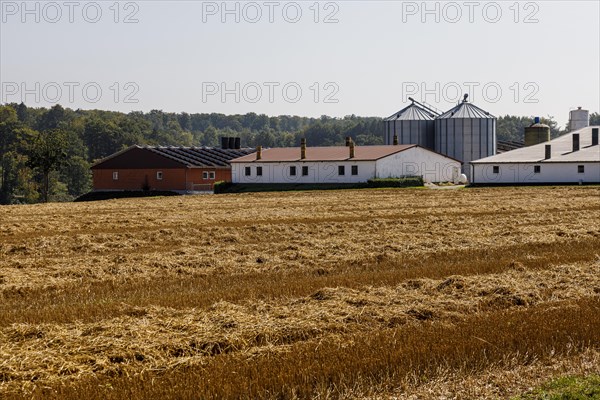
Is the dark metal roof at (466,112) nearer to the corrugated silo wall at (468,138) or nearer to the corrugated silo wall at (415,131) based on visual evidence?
the corrugated silo wall at (468,138)

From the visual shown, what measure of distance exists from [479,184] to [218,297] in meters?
63.8

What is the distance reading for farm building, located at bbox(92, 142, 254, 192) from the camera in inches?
3388

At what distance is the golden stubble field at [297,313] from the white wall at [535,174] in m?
46.6

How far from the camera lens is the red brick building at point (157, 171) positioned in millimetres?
86062

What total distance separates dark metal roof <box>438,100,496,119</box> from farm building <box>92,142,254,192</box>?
955 inches

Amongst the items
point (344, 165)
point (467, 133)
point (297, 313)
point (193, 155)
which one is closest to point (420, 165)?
point (344, 165)

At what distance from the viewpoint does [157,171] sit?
86938mm

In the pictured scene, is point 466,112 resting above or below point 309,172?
above

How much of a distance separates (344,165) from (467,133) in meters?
17.9

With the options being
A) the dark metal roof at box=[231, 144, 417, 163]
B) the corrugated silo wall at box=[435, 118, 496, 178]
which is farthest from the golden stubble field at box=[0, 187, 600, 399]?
the corrugated silo wall at box=[435, 118, 496, 178]

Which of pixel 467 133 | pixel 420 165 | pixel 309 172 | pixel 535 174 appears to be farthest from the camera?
pixel 467 133

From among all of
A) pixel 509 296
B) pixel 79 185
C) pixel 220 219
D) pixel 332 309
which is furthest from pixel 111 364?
pixel 79 185

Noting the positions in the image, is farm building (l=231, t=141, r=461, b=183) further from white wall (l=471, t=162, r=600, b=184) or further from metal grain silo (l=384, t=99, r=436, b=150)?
metal grain silo (l=384, t=99, r=436, b=150)

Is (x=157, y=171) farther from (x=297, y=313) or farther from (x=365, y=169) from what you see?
(x=297, y=313)
